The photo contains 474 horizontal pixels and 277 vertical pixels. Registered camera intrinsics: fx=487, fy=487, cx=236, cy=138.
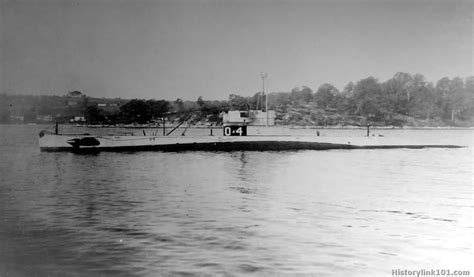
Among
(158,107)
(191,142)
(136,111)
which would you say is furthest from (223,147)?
(136,111)

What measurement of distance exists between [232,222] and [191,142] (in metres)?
23.0

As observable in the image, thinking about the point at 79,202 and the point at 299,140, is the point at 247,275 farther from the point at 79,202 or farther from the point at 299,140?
the point at 299,140

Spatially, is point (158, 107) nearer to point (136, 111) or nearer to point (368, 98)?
point (136, 111)

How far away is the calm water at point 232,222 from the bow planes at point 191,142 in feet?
39.3

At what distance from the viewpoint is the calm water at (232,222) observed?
8961 mm

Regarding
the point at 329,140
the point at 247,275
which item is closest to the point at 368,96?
the point at 329,140

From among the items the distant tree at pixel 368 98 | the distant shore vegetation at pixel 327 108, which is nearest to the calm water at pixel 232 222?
the distant shore vegetation at pixel 327 108

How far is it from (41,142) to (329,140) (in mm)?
21078

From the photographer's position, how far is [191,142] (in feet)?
113

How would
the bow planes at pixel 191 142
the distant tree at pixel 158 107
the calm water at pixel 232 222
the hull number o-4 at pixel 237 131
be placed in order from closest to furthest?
1. the calm water at pixel 232 222
2. the bow planes at pixel 191 142
3. the hull number o-4 at pixel 237 131
4. the distant tree at pixel 158 107

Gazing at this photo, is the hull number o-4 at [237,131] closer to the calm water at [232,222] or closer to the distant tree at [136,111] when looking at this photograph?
the calm water at [232,222]

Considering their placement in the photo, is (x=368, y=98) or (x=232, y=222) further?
(x=368, y=98)

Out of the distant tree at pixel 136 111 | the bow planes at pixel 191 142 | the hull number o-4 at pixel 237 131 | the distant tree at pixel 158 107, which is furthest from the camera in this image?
the distant tree at pixel 136 111

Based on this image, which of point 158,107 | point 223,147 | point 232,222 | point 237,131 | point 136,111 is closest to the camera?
point 232,222
